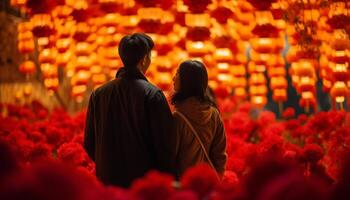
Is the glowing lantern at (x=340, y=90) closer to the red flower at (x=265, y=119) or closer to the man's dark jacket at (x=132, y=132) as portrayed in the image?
the red flower at (x=265, y=119)

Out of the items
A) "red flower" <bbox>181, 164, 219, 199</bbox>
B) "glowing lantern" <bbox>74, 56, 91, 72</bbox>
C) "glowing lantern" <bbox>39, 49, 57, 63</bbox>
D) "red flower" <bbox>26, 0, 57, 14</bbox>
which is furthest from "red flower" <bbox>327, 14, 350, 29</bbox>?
"red flower" <bbox>181, 164, 219, 199</bbox>

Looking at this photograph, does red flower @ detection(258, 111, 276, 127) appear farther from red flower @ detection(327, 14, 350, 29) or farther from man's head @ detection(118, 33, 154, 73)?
man's head @ detection(118, 33, 154, 73)

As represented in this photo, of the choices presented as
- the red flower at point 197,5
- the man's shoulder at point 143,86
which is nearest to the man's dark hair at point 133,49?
the man's shoulder at point 143,86

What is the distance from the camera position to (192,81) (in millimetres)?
4484

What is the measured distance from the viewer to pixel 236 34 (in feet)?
41.4

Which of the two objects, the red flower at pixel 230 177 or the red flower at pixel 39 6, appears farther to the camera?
the red flower at pixel 39 6

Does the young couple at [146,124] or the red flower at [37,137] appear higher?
the young couple at [146,124]

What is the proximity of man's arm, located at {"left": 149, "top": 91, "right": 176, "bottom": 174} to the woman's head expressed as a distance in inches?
8.9

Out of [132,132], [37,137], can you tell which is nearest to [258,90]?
[37,137]

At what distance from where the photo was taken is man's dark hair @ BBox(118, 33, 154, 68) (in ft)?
14.5

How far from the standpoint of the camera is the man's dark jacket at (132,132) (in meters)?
4.32

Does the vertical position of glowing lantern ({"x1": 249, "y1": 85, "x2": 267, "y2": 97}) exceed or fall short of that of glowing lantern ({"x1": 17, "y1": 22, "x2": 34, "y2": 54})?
it falls short

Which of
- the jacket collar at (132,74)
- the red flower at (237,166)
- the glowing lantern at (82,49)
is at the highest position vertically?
the jacket collar at (132,74)

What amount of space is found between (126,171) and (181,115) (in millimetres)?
593
